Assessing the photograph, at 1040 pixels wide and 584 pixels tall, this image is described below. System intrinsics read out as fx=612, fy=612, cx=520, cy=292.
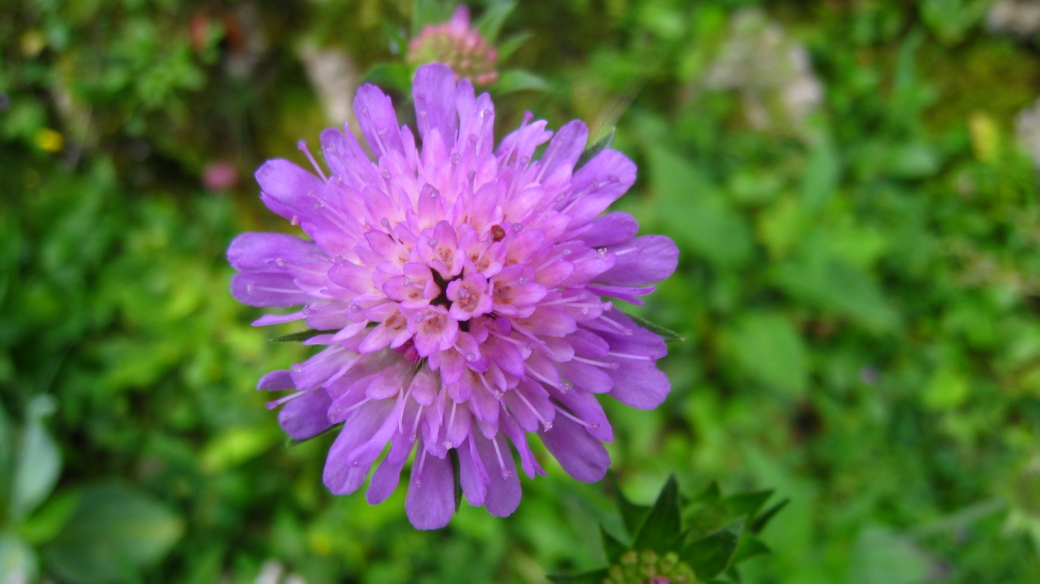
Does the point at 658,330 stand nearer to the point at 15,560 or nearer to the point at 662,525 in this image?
the point at 662,525

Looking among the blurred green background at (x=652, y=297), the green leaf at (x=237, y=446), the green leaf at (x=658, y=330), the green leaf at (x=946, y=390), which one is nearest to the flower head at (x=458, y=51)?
the green leaf at (x=658, y=330)

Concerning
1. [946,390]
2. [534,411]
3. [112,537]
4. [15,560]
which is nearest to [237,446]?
[112,537]

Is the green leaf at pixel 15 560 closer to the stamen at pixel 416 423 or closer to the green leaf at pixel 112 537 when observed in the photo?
the green leaf at pixel 112 537

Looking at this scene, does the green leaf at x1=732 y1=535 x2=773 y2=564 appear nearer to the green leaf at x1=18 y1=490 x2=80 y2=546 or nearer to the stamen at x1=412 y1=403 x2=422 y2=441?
the stamen at x1=412 y1=403 x2=422 y2=441

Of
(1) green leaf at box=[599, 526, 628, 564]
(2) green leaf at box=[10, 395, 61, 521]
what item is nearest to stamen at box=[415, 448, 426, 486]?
(1) green leaf at box=[599, 526, 628, 564]

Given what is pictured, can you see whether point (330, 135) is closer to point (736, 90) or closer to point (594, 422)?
point (594, 422)

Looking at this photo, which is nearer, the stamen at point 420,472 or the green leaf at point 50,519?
the stamen at point 420,472
